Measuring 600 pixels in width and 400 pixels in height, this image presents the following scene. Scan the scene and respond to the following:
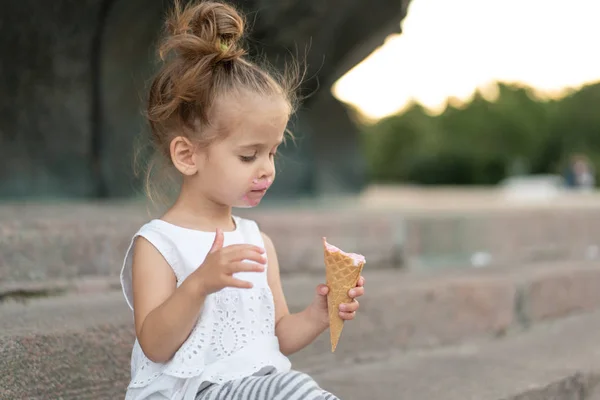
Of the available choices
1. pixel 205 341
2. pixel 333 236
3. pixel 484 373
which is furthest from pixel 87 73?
pixel 205 341

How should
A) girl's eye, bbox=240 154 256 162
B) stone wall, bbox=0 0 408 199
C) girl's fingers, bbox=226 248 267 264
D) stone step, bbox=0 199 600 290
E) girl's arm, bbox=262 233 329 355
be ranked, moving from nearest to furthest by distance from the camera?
girl's fingers, bbox=226 248 267 264 < girl's eye, bbox=240 154 256 162 < girl's arm, bbox=262 233 329 355 < stone step, bbox=0 199 600 290 < stone wall, bbox=0 0 408 199

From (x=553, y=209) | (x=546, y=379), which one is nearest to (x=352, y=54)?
(x=553, y=209)

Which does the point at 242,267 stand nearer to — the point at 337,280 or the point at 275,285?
the point at 337,280

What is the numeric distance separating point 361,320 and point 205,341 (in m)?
1.28

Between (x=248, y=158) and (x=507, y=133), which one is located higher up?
(x=248, y=158)

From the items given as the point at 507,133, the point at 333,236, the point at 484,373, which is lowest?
the point at 507,133

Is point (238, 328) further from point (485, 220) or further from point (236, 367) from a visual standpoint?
point (485, 220)

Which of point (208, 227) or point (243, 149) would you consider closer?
point (243, 149)

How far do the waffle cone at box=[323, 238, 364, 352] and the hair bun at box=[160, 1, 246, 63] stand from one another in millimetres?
479

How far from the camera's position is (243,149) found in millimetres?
1600

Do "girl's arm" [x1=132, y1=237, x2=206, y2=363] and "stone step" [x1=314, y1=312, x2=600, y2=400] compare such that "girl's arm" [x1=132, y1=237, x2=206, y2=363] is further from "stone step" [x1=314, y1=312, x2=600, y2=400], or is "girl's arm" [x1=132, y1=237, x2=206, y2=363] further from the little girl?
"stone step" [x1=314, y1=312, x2=600, y2=400]

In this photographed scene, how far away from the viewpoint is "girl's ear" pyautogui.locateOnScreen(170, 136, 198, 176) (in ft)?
5.38

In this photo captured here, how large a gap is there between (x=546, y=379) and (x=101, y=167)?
2.50 m

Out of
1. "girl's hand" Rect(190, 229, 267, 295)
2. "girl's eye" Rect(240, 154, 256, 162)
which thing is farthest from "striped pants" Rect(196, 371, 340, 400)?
"girl's eye" Rect(240, 154, 256, 162)
